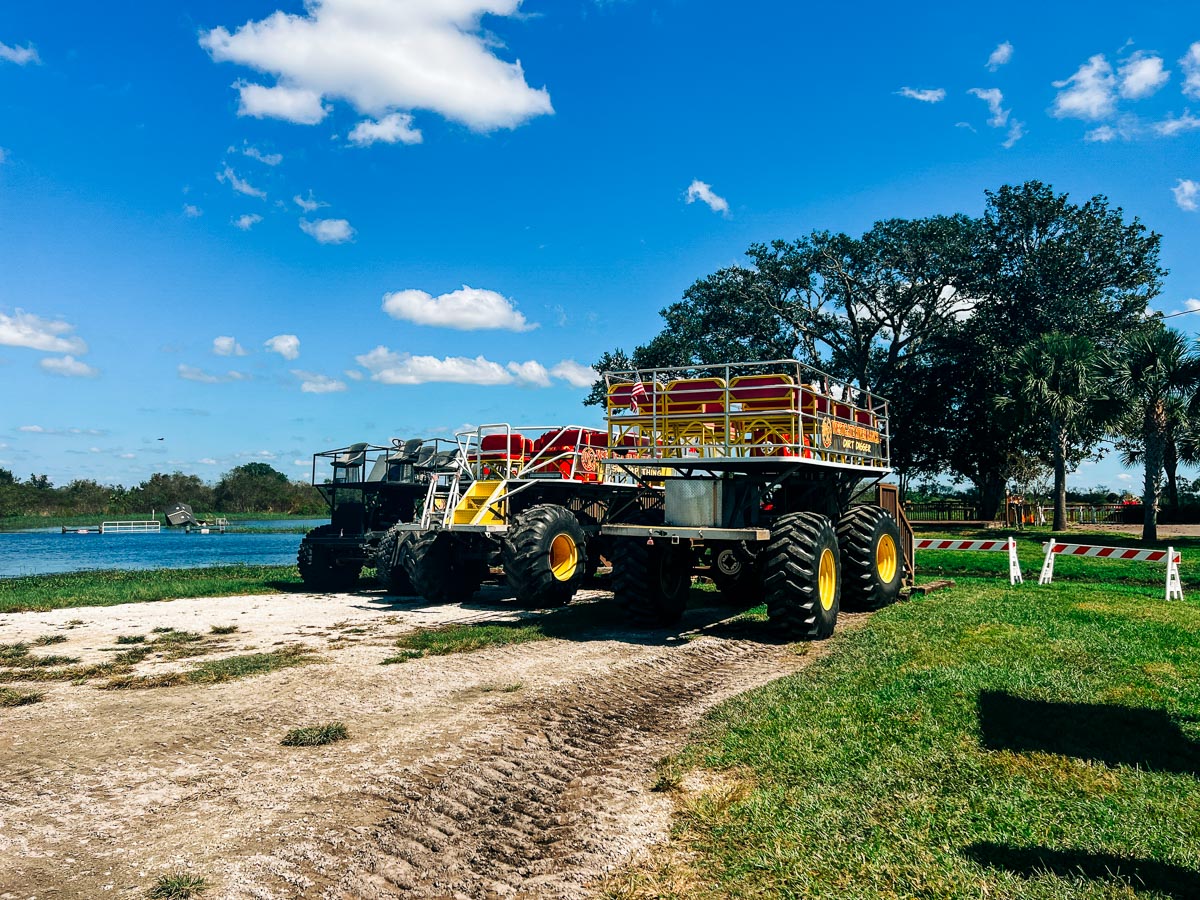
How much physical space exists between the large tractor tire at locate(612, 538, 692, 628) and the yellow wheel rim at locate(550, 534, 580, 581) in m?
1.57

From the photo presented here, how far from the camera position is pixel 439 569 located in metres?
14.6

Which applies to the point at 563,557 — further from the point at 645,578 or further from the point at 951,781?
the point at 951,781

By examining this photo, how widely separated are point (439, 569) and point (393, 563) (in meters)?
1.32

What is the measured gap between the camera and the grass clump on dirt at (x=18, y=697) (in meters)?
7.76

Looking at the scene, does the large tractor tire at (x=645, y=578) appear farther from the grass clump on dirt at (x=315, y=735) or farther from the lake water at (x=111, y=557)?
the lake water at (x=111, y=557)

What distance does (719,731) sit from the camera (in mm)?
6496

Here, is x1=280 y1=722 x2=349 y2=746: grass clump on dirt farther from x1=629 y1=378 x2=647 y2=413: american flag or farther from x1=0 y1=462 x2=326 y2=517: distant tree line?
x1=0 y1=462 x2=326 y2=517: distant tree line

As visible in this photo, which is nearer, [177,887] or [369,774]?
[177,887]

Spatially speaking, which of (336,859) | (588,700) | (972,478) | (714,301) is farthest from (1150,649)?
(972,478)

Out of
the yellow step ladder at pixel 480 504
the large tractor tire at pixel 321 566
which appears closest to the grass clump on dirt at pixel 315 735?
the yellow step ladder at pixel 480 504

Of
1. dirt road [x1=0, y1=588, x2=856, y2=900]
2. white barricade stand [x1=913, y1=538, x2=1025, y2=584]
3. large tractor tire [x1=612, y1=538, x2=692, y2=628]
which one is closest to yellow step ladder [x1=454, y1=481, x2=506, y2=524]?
large tractor tire [x1=612, y1=538, x2=692, y2=628]

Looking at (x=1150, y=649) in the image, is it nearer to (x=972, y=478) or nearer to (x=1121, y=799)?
(x=1121, y=799)

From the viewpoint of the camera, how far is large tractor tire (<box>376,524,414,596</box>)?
15.4 metres

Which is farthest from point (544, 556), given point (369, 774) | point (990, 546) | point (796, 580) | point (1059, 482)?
point (1059, 482)
